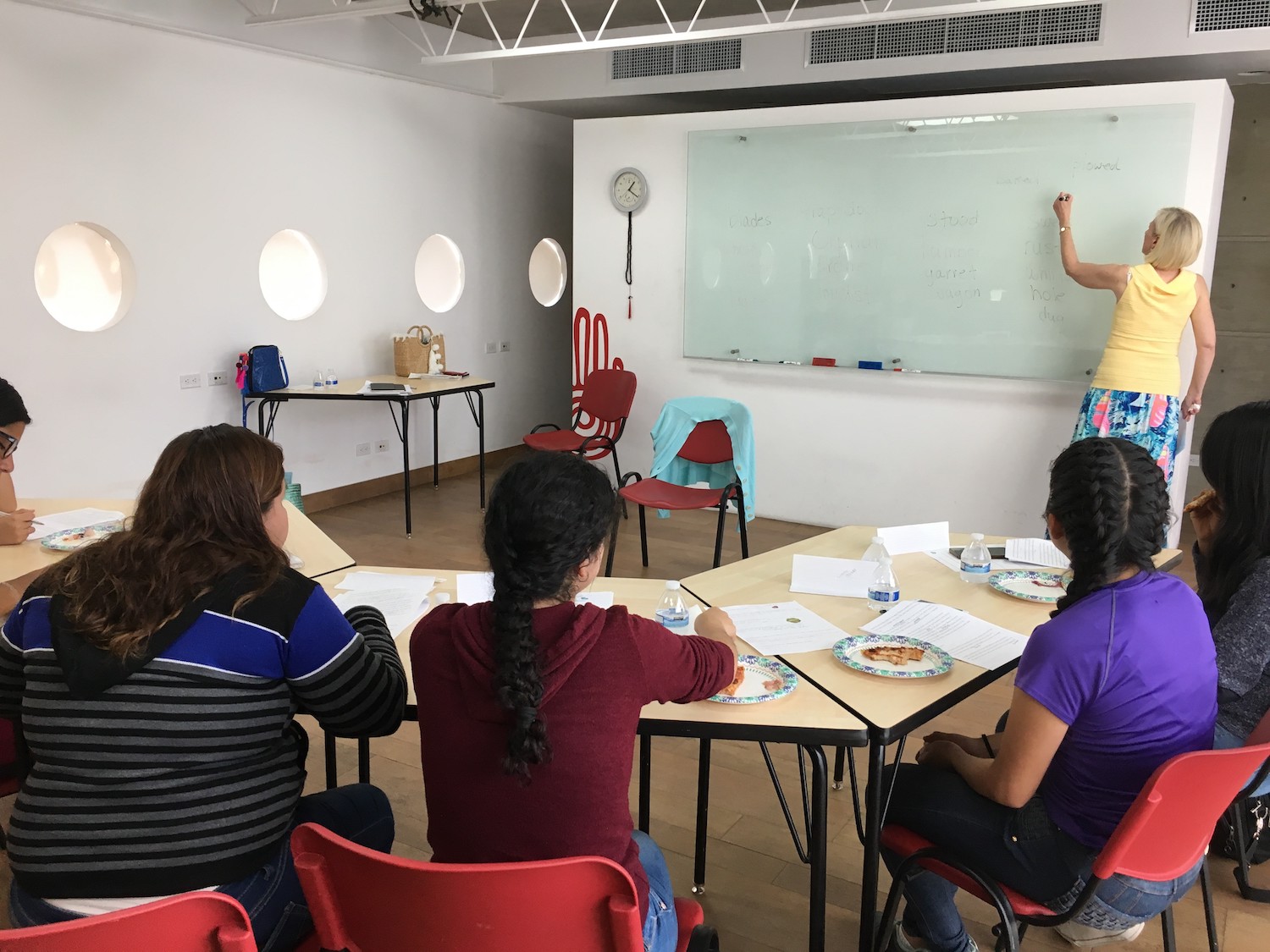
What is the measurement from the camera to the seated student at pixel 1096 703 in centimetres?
154

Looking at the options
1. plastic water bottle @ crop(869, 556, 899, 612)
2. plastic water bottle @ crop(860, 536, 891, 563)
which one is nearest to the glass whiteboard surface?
plastic water bottle @ crop(860, 536, 891, 563)

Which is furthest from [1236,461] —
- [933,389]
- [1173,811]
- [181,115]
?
[181,115]

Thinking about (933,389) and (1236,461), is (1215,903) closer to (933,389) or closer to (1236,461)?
(1236,461)

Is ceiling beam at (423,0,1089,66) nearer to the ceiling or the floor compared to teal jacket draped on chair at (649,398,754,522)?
nearer to the ceiling

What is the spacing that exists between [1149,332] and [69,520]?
4.26 m

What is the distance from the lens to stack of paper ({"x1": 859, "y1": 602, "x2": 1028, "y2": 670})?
2010mm

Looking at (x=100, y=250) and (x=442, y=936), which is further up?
(x=100, y=250)

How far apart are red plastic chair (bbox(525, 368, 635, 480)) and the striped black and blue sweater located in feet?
13.7

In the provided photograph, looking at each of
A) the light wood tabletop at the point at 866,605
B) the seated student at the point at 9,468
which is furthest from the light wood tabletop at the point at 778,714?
the seated student at the point at 9,468

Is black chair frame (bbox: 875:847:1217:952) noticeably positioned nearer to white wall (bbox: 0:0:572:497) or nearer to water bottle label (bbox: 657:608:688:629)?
water bottle label (bbox: 657:608:688:629)

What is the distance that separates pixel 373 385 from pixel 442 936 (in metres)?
4.53

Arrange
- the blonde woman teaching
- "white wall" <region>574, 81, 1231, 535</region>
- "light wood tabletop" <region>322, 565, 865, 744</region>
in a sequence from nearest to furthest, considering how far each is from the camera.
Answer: "light wood tabletop" <region>322, 565, 865, 744</region> < the blonde woman teaching < "white wall" <region>574, 81, 1231, 535</region>

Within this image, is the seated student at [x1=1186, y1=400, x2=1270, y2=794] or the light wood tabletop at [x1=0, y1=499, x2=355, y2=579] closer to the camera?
the seated student at [x1=1186, y1=400, x2=1270, y2=794]

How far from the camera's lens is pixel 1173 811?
4.86 feet
